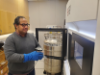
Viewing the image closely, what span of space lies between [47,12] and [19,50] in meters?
2.23

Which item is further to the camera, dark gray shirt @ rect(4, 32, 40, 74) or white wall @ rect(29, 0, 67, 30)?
white wall @ rect(29, 0, 67, 30)

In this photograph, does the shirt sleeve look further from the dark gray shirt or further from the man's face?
the man's face

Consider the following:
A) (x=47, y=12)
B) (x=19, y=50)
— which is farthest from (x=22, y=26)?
(x=47, y=12)

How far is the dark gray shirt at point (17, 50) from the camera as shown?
38.3 inches

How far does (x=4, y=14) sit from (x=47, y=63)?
147 cm

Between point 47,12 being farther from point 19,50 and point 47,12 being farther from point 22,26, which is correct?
point 19,50

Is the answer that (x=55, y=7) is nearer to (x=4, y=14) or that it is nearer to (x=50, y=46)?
(x=50, y=46)

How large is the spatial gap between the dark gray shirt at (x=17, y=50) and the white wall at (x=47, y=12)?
195 cm

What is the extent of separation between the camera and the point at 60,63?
79.4 inches

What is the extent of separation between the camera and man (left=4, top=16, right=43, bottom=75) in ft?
3.20

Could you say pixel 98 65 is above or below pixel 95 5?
below

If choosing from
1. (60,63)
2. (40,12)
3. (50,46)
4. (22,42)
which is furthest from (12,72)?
(40,12)

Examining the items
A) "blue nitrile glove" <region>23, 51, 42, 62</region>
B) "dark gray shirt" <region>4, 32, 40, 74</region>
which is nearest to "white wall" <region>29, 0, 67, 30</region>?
"dark gray shirt" <region>4, 32, 40, 74</region>

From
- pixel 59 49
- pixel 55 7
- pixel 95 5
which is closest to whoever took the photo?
pixel 95 5
